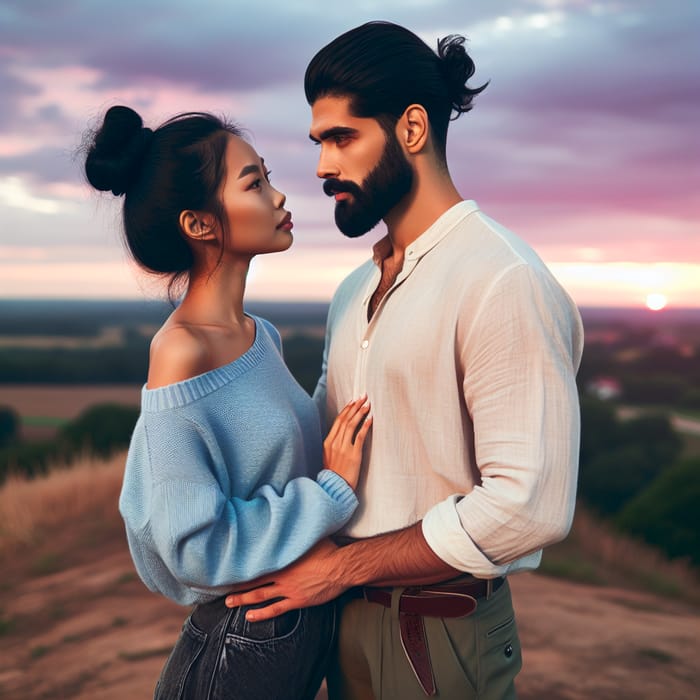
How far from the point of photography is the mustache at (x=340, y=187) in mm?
2881

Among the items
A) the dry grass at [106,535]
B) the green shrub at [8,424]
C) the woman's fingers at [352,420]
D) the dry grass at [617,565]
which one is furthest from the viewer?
the green shrub at [8,424]

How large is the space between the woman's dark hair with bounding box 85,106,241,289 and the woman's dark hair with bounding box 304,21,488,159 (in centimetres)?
43

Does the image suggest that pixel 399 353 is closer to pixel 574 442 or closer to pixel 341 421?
pixel 341 421

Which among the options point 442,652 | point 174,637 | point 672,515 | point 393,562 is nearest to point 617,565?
point 672,515

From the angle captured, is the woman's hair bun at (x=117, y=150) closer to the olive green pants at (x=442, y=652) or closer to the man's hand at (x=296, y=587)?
the man's hand at (x=296, y=587)

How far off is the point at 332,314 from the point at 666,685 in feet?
12.4

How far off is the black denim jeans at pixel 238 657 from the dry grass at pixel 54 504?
7797mm

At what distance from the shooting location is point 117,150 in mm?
2859


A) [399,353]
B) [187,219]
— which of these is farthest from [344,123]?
[399,353]

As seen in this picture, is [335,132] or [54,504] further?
[54,504]

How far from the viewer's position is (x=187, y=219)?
2.83 meters

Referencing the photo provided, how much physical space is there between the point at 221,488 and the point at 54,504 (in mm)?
8837

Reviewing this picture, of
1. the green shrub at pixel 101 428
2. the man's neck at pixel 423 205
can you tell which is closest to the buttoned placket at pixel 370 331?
the man's neck at pixel 423 205

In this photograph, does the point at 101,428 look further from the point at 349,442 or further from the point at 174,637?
the point at 349,442
